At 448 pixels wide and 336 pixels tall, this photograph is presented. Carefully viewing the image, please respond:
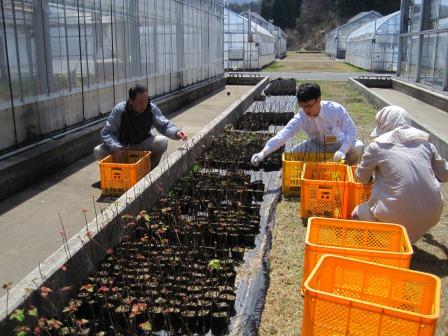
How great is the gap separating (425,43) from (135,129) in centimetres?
1248

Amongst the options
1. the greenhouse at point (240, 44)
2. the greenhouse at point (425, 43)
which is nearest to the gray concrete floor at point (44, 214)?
the greenhouse at point (425, 43)

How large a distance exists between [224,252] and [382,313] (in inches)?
60.5

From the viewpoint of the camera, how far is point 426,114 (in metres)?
10.4

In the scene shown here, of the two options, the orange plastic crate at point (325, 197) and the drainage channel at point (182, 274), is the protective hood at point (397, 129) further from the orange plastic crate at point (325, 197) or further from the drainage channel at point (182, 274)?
the drainage channel at point (182, 274)

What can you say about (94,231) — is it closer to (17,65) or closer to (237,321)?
(237,321)

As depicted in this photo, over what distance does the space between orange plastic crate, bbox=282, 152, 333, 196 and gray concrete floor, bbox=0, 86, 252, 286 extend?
1822mm

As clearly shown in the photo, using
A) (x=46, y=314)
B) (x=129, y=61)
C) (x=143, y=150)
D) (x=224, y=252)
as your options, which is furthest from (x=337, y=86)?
(x=46, y=314)

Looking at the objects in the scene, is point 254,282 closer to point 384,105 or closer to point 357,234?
point 357,234

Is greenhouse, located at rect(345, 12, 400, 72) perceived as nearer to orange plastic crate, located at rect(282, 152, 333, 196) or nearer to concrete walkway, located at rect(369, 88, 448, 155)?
concrete walkway, located at rect(369, 88, 448, 155)

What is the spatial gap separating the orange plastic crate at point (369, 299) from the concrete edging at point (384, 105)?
4.66 m

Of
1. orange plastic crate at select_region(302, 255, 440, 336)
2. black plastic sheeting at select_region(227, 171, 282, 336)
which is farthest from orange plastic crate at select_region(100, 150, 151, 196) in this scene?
orange plastic crate at select_region(302, 255, 440, 336)

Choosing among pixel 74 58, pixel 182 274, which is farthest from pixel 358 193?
pixel 74 58

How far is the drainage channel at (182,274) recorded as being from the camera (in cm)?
259

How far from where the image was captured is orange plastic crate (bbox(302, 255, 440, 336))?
6.40ft
